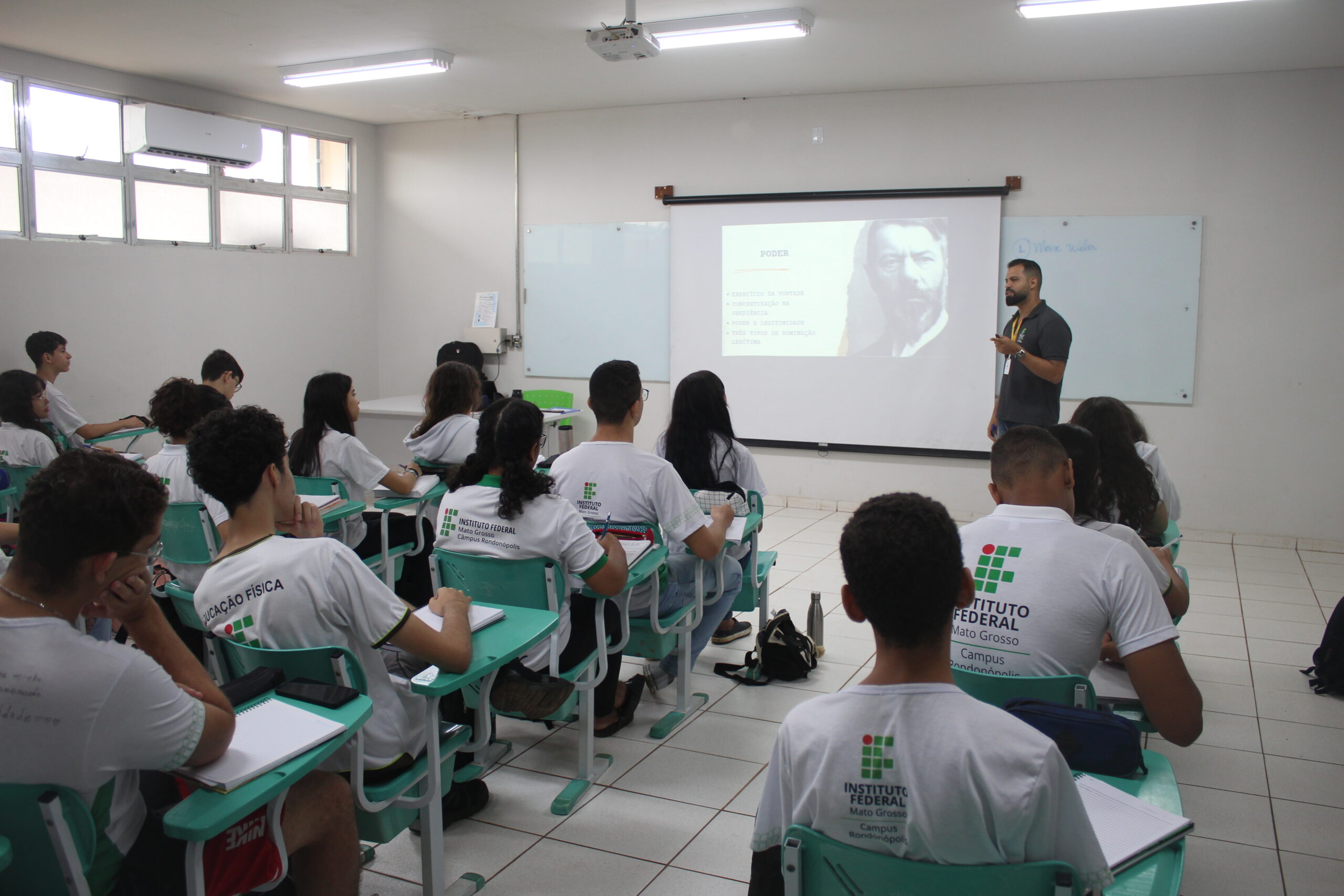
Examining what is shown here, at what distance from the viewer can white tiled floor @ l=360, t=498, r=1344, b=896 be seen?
2.31m

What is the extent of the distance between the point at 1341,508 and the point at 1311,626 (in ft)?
6.25

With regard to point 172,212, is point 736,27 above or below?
above

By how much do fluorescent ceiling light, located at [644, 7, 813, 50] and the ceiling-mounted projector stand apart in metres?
0.06

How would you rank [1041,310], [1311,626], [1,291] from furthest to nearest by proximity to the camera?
[1,291] < [1041,310] < [1311,626]

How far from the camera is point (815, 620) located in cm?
386

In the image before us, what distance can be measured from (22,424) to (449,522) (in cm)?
327

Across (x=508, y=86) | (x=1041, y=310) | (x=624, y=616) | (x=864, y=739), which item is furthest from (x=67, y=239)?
(x=864, y=739)

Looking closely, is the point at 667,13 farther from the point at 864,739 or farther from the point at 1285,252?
the point at 864,739

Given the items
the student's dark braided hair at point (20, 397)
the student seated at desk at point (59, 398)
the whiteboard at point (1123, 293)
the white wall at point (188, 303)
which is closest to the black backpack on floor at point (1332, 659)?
the whiteboard at point (1123, 293)

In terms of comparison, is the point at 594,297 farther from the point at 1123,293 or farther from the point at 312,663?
the point at 312,663

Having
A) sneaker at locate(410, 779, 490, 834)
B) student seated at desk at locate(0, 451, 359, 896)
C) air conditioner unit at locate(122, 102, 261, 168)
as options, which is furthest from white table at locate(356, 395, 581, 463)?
student seated at desk at locate(0, 451, 359, 896)

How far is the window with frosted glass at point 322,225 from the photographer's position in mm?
7598

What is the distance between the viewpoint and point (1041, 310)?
15.6 feet

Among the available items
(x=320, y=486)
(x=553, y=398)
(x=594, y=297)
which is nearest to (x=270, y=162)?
(x=594, y=297)
